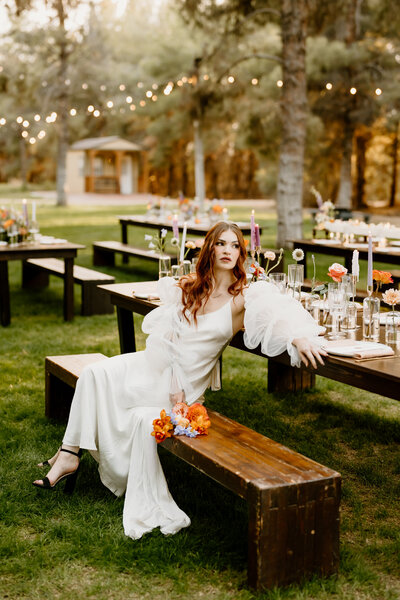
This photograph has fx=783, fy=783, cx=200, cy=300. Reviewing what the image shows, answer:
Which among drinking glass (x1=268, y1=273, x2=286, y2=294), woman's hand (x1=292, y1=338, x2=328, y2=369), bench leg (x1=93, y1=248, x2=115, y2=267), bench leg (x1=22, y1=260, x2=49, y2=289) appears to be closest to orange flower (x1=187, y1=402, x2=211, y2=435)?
woman's hand (x1=292, y1=338, x2=328, y2=369)

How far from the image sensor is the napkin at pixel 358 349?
12.3 feet

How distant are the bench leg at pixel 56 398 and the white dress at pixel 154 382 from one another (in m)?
1.30

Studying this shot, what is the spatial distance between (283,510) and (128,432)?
1121mm

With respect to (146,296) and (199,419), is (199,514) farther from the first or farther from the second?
(146,296)

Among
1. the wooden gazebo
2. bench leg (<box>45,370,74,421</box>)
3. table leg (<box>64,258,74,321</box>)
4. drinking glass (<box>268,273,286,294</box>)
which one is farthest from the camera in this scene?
the wooden gazebo

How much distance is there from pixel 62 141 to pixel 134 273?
18079 mm

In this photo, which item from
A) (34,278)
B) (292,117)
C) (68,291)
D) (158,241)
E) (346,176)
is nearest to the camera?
(158,241)

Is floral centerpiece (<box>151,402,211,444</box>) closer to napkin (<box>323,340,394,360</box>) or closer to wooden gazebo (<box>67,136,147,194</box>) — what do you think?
napkin (<box>323,340,394,360</box>)

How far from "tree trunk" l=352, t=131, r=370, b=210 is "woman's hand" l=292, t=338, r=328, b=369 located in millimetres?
29150

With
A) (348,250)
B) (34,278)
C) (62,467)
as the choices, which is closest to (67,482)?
(62,467)

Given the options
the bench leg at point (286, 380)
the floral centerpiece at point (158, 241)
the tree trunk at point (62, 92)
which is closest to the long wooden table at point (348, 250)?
the bench leg at point (286, 380)

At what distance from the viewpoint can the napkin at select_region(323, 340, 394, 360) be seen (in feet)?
12.3

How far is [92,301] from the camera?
30.5ft

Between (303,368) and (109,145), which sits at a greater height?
(109,145)
